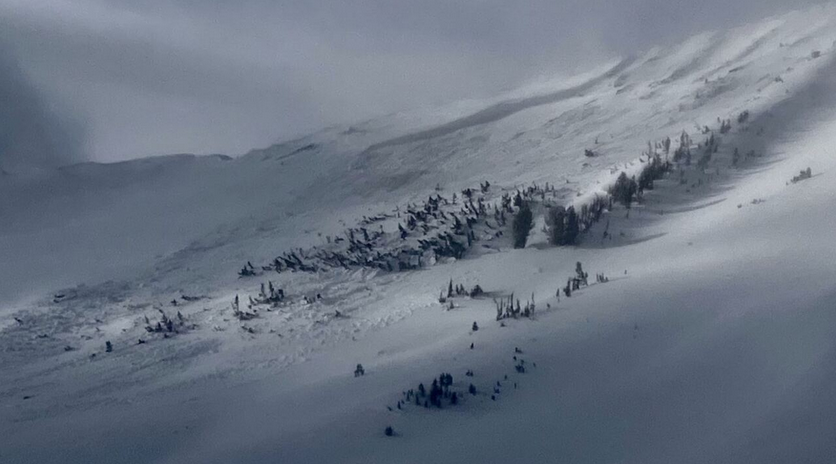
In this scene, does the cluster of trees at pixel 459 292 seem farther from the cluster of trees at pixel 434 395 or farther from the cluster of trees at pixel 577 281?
the cluster of trees at pixel 434 395

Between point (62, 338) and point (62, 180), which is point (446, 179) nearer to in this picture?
point (62, 338)

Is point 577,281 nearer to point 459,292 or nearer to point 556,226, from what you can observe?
point 459,292

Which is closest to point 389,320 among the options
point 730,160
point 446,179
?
point 730,160

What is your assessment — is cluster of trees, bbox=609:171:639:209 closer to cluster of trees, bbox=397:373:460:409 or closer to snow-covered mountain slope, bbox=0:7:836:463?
snow-covered mountain slope, bbox=0:7:836:463

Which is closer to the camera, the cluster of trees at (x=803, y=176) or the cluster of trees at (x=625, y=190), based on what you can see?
the cluster of trees at (x=803, y=176)

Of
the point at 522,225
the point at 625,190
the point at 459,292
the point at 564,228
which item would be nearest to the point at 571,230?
the point at 564,228

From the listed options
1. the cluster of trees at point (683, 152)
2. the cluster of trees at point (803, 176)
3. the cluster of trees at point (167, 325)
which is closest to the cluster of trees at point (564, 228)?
the cluster of trees at point (683, 152)

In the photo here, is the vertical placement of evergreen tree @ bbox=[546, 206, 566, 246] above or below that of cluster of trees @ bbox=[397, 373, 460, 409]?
above

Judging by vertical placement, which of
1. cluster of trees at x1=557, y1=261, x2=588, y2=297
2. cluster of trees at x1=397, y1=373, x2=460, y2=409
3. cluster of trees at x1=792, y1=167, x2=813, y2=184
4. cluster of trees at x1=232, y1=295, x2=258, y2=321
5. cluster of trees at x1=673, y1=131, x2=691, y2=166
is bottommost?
cluster of trees at x1=397, y1=373, x2=460, y2=409

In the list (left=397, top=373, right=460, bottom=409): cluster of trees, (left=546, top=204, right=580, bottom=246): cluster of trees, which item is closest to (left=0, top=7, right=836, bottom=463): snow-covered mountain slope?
(left=397, top=373, right=460, bottom=409): cluster of trees

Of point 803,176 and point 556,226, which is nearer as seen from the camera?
point 803,176
